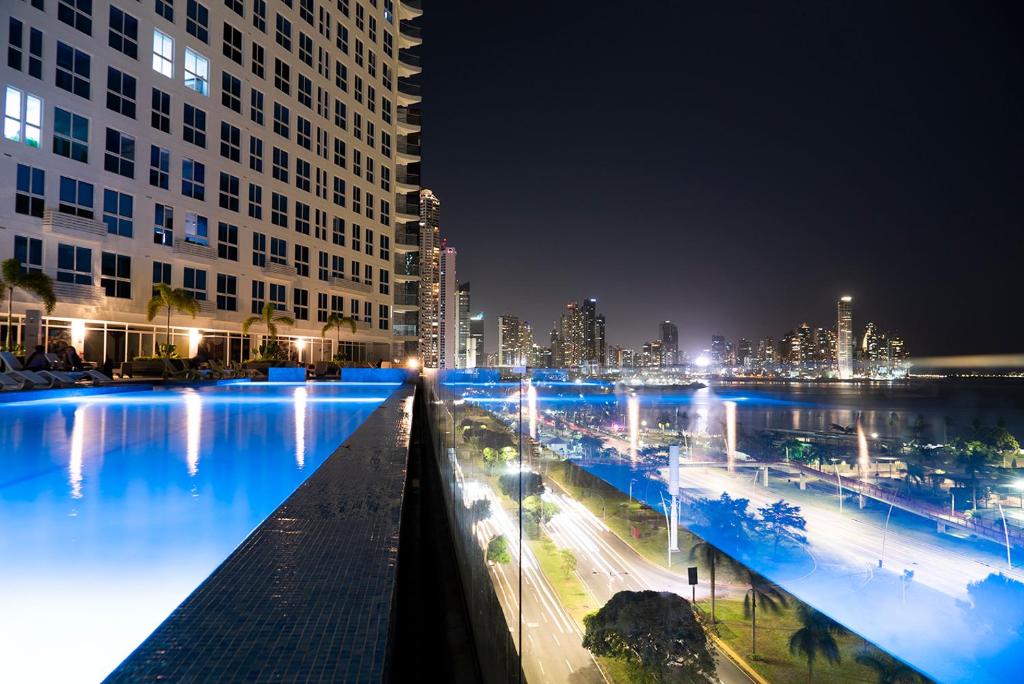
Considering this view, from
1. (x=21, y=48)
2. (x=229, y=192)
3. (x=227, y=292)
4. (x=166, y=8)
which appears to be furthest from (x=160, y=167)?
(x=166, y=8)

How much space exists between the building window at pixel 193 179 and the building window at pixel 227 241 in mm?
1777

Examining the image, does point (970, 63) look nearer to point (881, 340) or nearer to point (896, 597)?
point (881, 340)

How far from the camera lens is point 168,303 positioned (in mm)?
23250

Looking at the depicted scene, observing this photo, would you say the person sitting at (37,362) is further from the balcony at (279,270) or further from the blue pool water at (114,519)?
→ the balcony at (279,270)

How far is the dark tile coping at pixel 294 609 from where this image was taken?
138 cm

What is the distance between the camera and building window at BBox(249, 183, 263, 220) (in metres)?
30.6

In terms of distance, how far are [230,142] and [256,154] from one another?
70.9 inches

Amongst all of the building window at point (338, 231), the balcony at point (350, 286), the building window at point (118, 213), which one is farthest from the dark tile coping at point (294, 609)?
the building window at point (338, 231)

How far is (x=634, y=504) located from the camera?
4.34 feet

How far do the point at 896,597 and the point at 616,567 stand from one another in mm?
550

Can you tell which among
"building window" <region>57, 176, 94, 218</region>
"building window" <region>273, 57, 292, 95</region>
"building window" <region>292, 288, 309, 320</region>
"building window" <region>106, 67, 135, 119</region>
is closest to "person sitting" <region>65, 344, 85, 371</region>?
"building window" <region>57, 176, 94, 218</region>

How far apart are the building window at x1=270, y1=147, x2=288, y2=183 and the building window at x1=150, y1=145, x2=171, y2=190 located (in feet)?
22.2

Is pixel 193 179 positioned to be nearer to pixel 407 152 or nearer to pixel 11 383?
pixel 11 383

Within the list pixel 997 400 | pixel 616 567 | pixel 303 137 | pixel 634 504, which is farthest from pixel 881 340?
pixel 303 137
